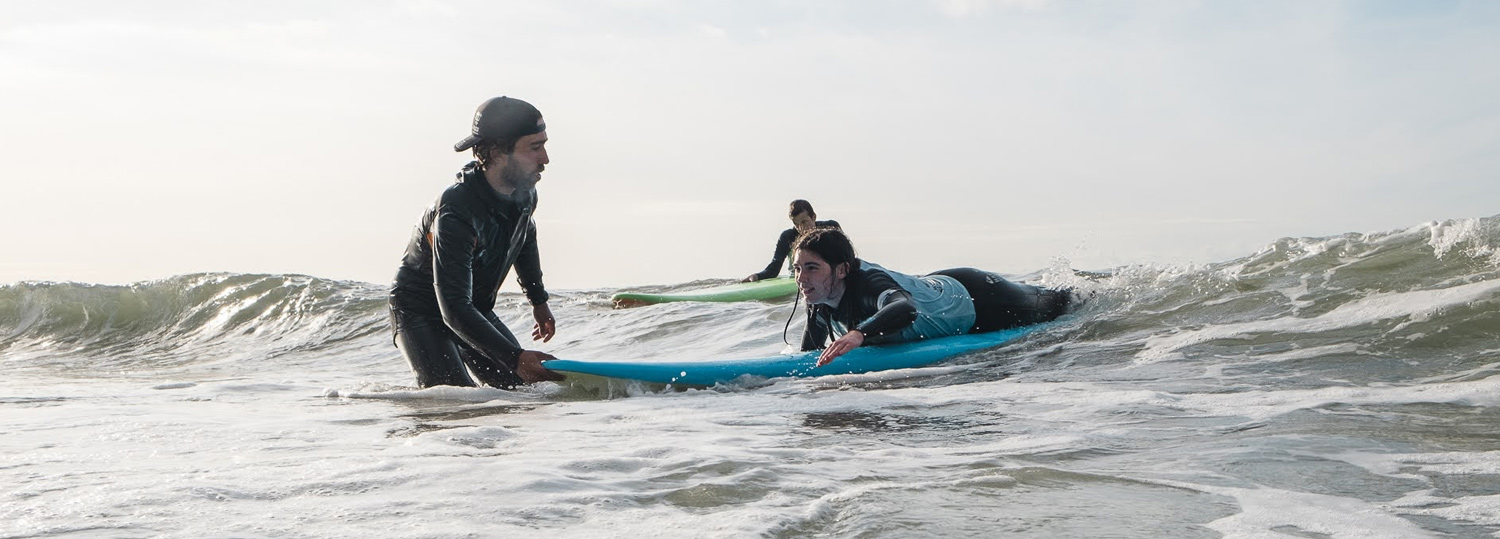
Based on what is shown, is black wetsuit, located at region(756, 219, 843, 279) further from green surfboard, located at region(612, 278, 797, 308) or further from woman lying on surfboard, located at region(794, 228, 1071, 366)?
woman lying on surfboard, located at region(794, 228, 1071, 366)

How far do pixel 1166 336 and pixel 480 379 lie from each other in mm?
3895

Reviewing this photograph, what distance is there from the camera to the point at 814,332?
6.51m

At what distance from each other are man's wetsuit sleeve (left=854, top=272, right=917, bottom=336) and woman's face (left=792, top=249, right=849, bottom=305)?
5.3 inches

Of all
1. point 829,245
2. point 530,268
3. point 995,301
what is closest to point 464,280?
point 530,268

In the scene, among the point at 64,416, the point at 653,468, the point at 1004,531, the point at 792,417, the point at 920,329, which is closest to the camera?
the point at 1004,531

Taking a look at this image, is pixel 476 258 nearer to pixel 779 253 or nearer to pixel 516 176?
pixel 516 176

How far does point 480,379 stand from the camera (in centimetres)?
569

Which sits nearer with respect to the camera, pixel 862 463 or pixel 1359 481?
pixel 1359 481

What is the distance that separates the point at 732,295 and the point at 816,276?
5.64 m

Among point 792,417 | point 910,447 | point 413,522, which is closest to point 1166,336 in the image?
point 792,417

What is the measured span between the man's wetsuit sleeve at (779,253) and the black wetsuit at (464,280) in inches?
225

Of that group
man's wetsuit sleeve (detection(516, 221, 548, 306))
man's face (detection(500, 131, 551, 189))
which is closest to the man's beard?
man's face (detection(500, 131, 551, 189))

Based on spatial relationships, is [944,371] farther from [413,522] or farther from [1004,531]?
[413,522]

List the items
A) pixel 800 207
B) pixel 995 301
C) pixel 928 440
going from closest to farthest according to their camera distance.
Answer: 1. pixel 928 440
2. pixel 995 301
3. pixel 800 207
